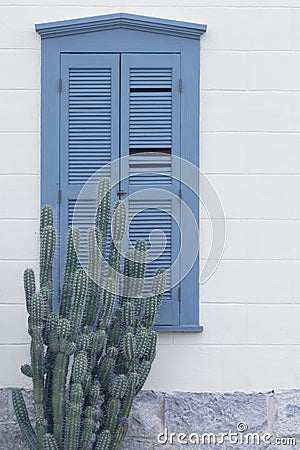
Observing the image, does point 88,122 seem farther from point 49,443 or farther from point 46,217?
point 49,443

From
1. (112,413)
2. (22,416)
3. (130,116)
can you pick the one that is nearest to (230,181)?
(130,116)

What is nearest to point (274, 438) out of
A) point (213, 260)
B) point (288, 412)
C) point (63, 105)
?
point (288, 412)

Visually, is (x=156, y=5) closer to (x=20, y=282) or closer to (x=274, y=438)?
(x=20, y=282)

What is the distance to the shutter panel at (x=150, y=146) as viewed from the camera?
228 inches

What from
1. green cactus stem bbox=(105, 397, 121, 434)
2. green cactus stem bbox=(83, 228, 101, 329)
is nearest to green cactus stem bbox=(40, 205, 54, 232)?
green cactus stem bbox=(83, 228, 101, 329)

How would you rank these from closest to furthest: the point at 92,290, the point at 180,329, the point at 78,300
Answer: the point at 78,300, the point at 92,290, the point at 180,329

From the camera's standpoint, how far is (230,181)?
5797 mm

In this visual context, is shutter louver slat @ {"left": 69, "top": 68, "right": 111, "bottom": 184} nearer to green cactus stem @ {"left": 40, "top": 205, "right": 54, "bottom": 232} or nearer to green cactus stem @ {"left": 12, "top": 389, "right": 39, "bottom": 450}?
green cactus stem @ {"left": 40, "top": 205, "right": 54, "bottom": 232}

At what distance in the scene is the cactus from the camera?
16.9 feet

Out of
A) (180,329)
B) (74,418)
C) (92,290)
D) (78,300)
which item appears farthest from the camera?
(180,329)

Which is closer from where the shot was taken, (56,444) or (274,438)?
(56,444)

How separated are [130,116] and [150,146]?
22 centimetres

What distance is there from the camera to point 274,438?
5723 mm

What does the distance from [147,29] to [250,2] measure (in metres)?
0.65
